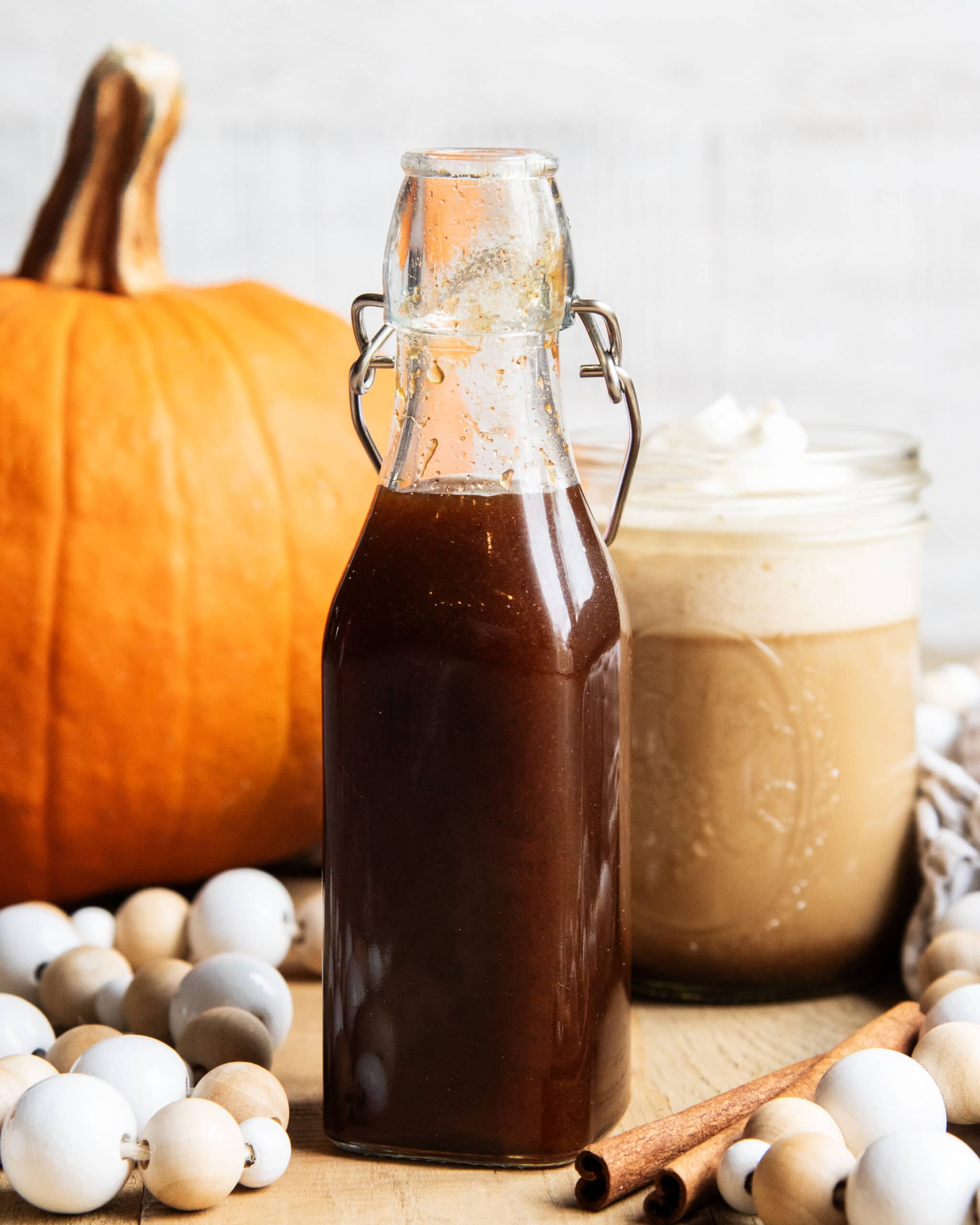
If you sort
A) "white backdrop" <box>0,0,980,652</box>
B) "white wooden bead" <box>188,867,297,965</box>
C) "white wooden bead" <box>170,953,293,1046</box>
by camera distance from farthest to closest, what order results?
1. "white backdrop" <box>0,0,980,652</box>
2. "white wooden bead" <box>188,867,297,965</box>
3. "white wooden bead" <box>170,953,293,1046</box>

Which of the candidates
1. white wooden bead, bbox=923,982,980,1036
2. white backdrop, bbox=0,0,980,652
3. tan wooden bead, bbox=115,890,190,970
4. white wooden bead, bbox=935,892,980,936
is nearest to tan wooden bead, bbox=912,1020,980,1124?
white wooden bead, bbox=923,982,980,1036

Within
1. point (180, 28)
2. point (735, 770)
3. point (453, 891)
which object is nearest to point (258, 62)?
point (180, 28)

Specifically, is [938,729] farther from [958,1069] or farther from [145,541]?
[145,541]

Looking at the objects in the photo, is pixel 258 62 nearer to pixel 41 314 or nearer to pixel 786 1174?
pixel 41 314

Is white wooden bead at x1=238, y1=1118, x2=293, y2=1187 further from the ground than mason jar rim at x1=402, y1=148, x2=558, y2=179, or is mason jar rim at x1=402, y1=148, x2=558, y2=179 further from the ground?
mason jar rim at x1=402, y1=148, x2=558, y2=179

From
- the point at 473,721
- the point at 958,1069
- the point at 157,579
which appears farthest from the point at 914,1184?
the point at 157,579

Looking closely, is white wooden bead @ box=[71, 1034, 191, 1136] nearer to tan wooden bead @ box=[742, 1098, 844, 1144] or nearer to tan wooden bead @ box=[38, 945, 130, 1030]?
tan wooden bead @ box=[38, 945, 130, 1030]

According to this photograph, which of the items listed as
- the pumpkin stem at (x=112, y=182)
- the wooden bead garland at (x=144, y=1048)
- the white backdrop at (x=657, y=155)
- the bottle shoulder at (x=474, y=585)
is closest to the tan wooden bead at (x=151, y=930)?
the wooden bead garland at (x=144, y=1048)

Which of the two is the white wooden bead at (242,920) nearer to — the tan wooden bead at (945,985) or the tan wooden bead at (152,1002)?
the tan wooden bead at (152,1002)
